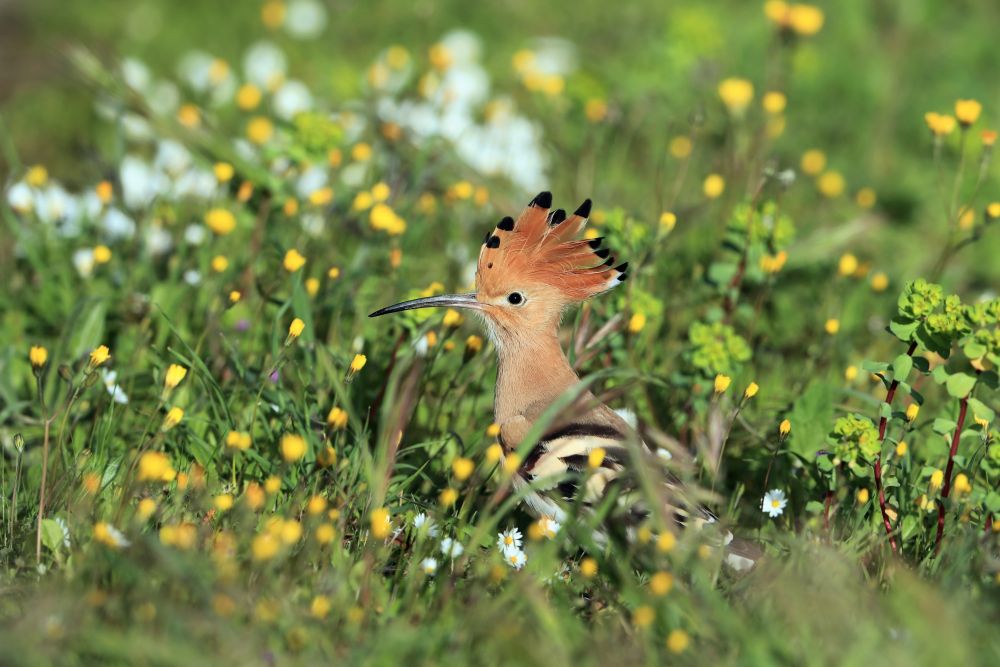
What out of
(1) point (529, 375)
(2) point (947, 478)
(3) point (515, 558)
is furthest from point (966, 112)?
(3) point (515, 558)

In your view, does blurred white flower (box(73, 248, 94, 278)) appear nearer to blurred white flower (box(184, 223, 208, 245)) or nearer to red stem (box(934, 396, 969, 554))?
blurred white flower (box(184, 223, 208, 245))

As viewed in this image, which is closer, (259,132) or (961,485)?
(961,485)

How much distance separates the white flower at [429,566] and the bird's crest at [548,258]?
91 centimetres

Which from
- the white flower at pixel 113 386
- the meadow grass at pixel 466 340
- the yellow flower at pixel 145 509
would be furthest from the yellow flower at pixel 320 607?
the white flower at pixel 113 386

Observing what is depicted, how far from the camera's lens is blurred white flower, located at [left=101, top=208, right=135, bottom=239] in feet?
13.2

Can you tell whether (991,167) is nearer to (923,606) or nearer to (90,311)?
(923,606)

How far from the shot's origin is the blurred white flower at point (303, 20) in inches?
237

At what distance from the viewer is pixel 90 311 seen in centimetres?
351

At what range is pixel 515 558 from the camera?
2.70 meters

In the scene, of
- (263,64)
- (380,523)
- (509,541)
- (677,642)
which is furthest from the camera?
(263,64)

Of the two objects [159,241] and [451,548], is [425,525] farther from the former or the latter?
[159,241]

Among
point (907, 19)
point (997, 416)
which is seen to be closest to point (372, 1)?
point (907, 19)

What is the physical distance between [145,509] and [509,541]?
0.84 m

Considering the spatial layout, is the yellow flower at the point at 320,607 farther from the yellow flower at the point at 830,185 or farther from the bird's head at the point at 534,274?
the yellow flower at the point at 830,185
